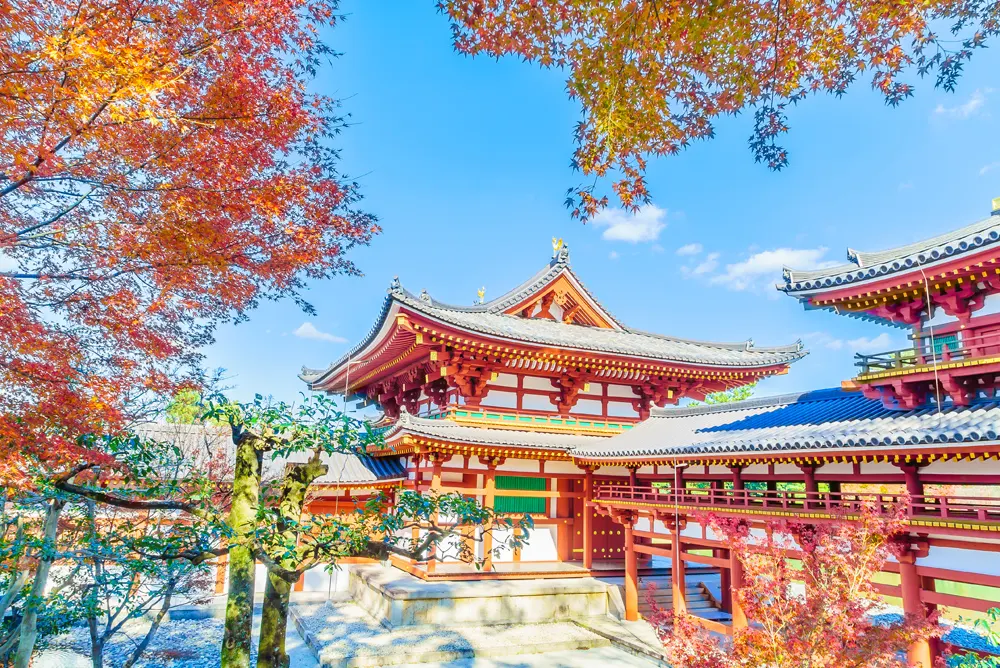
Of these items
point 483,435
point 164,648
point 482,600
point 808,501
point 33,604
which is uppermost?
point 483,435

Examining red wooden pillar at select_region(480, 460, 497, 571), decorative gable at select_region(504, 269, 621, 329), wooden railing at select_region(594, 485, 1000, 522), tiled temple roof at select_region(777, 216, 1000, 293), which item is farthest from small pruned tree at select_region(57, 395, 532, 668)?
decorative gable at select_region(504, 269, 621, 329)

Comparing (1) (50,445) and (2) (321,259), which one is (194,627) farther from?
(2) (321,259)

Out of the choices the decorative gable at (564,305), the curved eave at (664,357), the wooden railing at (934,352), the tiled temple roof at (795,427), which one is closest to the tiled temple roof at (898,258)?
the wooden railing at (934,352)

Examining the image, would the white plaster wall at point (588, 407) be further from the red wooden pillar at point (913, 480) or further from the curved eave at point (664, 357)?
the red wooden pillar at point (913, 480)

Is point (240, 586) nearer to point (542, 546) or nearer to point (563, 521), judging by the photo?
point (542, 546)

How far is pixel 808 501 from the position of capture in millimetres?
10062

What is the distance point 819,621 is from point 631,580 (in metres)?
8.81

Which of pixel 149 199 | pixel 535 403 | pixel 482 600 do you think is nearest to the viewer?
pixel 149 199

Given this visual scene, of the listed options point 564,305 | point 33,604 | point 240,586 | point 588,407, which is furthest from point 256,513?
point 564,305

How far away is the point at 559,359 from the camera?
15.4 m

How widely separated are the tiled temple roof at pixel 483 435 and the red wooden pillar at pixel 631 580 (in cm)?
248

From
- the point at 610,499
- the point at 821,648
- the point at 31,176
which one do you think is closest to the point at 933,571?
the point at 821,648

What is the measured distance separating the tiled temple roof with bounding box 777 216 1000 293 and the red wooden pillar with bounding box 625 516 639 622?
7.08 m

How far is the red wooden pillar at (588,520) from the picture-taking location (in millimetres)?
15676
